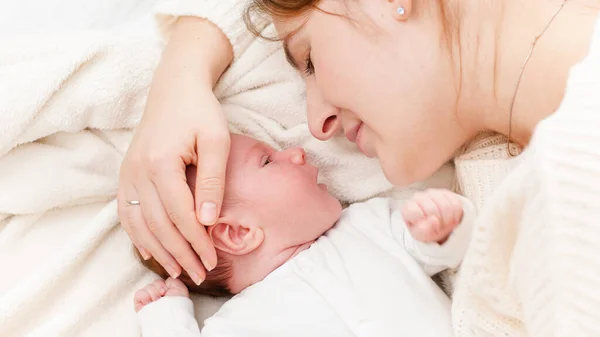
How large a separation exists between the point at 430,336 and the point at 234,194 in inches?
14.6

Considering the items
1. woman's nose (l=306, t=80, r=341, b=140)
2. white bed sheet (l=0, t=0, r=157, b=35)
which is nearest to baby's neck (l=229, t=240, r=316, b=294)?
woman's nose (l=306, t=80, r=341, b=140)

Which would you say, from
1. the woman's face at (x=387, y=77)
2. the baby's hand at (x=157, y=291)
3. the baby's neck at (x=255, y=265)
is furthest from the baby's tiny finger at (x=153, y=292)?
the woman's face at (x=387, y=77)

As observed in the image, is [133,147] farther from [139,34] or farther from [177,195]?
[139,34]

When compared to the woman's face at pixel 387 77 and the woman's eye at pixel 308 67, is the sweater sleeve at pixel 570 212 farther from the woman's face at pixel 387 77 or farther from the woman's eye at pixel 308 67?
the woman's eye at pixel 308 67

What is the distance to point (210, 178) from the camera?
0.89 metres

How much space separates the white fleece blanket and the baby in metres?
0.07

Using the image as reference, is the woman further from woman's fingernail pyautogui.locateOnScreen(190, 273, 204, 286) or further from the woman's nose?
woman's fingernail pyautogui.locateOnScreen(190, 273, 204, 286)

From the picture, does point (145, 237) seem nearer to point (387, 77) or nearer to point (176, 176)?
point (176, 176)

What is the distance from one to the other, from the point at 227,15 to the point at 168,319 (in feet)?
1.77

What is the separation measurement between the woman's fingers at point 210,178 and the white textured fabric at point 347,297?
165mm

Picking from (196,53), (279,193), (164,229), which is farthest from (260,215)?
(196,53)

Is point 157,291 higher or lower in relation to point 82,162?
lower

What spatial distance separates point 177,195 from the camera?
88 centimetres

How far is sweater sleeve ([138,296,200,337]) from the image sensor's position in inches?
36.0
